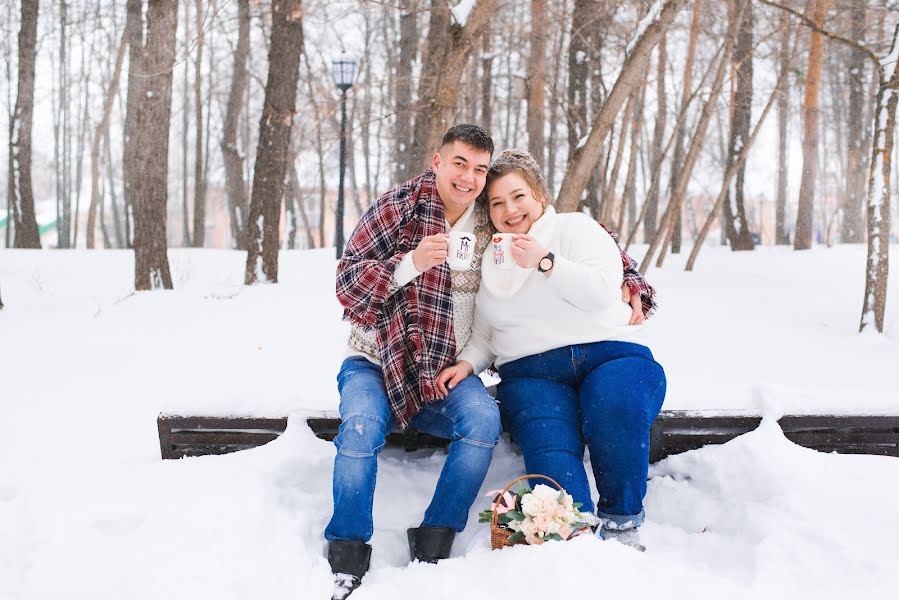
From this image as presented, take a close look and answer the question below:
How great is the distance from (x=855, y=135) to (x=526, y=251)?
18575 mm

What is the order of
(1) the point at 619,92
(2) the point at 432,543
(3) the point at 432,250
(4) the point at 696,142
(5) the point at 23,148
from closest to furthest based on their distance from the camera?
(2) the point at 432,543 < (3) the point at 432,250 < (1) the point at 619,92 < (4) the point at 696,142 < (5) the point at 23,148

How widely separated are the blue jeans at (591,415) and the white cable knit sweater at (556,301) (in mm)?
63

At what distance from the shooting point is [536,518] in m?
2.34

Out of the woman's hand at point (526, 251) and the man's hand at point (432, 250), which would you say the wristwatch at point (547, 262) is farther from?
the man's hand at point (432, 250)

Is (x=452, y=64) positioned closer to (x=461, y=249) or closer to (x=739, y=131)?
(x=461, y=249)

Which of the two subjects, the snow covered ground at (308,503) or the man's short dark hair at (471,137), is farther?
the man's short dark hair at (471,137)

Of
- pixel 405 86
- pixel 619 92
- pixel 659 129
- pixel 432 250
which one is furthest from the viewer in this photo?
pixel 659 129

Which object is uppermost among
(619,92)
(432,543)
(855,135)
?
(855,135)

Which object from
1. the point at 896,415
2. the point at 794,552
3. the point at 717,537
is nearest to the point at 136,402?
the point at 717,537

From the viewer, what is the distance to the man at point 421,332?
277 centimetres

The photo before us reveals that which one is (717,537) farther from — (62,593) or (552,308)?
(62,593)

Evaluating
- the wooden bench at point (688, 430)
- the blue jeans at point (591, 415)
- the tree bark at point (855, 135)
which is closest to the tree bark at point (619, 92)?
the wooden bench at point (688, 430)

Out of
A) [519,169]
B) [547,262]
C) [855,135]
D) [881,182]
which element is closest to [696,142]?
[881,182]

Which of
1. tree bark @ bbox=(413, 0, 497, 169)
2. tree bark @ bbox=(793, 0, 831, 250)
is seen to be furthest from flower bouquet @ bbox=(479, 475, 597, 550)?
tree bark @ bbox=(793, 0, 831, 250)
